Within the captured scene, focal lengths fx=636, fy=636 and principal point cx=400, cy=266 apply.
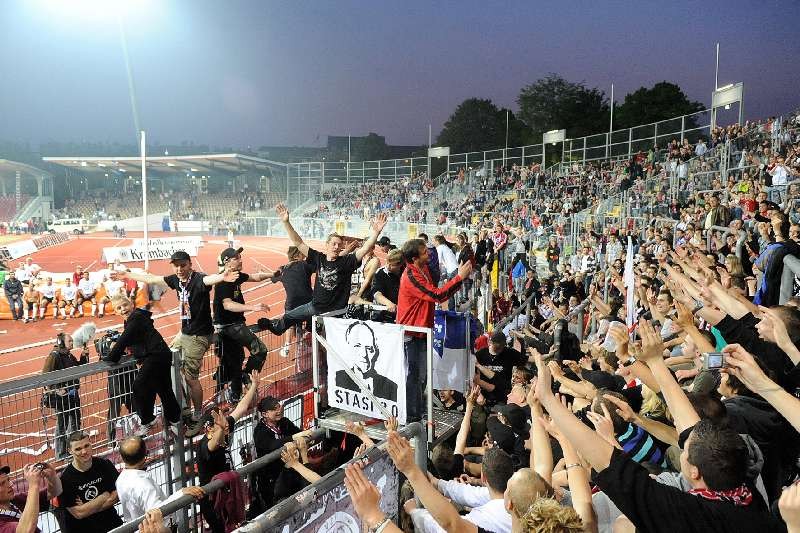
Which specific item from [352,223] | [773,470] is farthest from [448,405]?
[352,223]

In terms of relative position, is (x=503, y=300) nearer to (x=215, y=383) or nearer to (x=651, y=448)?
(x=215, y=383)

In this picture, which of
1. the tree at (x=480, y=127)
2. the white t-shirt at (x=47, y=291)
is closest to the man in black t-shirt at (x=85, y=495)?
the white t-shirt at (x=47, y=291)

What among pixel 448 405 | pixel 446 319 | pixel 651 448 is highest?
pixel 446 319

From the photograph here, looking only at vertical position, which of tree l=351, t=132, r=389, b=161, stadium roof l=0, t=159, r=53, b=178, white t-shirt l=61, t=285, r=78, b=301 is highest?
tree l=351, t=132, r=389, b=161

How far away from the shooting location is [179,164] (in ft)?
237

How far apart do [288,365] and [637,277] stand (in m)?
6.11

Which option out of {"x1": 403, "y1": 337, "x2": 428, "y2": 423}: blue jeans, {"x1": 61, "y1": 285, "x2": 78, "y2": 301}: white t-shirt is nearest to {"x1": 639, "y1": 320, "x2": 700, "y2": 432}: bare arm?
{"x1": 403, "y1": 337, "x2": 428, "y2": 423}: blue jeans

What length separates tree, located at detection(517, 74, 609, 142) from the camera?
7434 centimetres

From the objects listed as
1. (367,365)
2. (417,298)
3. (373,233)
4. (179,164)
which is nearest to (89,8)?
(179,164)

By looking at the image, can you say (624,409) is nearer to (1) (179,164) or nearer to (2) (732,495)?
(2) (732,495)

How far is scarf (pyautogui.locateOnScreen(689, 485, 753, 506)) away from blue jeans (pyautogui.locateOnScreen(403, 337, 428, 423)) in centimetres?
296

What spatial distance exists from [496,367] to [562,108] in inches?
2950

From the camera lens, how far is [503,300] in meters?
15.1

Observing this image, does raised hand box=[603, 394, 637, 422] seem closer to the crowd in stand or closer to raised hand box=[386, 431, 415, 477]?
the crowd in stand
